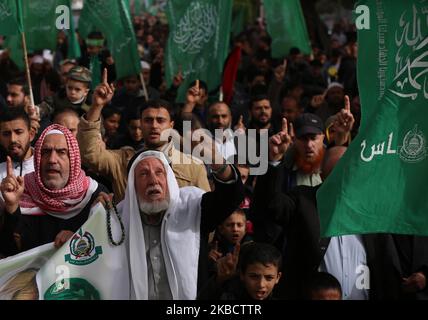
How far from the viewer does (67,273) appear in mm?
5004

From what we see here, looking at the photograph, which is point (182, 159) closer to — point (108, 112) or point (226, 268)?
point (226, 268)

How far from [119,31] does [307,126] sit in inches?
151

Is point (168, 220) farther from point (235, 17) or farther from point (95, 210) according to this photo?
Answer: point (235, 17)

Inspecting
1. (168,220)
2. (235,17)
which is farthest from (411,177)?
(235,17)

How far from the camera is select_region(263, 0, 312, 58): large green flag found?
10733 mm

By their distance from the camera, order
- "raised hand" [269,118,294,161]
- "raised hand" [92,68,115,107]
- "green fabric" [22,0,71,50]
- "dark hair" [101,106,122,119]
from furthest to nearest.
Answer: "green fabric" [22,0,71,50]
"dark hair" [101,106,122,119]
"raised hand" [92,68,115,107]
"raised hand" [269,118,294,161]

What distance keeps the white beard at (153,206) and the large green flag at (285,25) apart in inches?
231

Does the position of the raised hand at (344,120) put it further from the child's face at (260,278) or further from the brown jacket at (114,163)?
the child's face at (260,278)

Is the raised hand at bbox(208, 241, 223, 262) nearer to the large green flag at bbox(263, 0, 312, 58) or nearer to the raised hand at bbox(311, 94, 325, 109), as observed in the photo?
the raised hand at bbox(311, 94, 325, 109)

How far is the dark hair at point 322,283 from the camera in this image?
17.1ft

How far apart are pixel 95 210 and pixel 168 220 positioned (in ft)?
1.24

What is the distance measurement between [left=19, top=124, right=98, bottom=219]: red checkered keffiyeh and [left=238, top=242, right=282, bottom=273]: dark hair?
888mm

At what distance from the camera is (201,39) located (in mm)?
9594

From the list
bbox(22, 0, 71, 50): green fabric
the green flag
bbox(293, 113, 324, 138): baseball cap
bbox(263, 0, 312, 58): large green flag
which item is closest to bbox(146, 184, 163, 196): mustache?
bbox(293, 113, 324, 138): baseball cap
